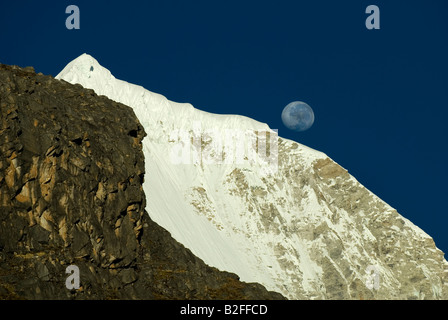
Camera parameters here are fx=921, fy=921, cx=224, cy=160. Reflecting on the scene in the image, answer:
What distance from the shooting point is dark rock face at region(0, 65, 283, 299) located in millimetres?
58281

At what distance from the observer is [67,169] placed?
65.1 m

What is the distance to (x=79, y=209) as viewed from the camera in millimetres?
64500

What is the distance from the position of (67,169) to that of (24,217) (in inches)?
260

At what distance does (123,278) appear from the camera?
67375mm

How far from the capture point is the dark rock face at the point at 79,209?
58281 millimetres

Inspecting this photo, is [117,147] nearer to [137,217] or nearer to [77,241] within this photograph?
[137,217]
